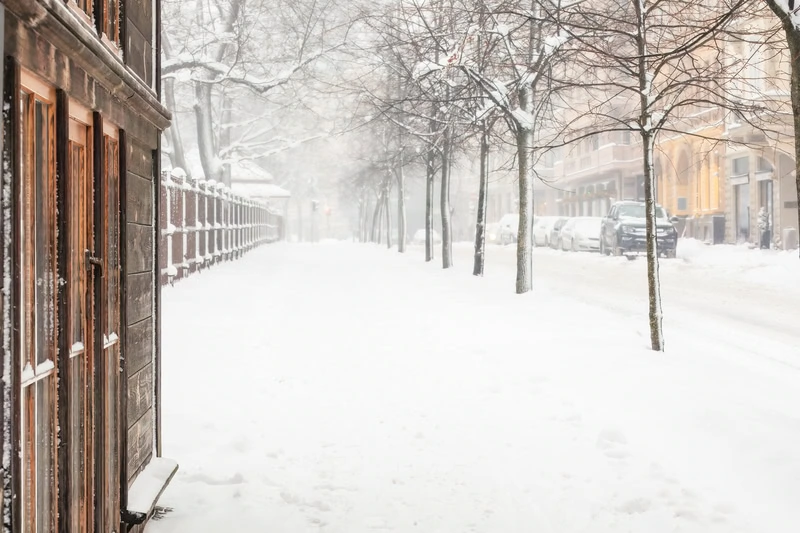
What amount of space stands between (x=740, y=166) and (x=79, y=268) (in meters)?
34.4

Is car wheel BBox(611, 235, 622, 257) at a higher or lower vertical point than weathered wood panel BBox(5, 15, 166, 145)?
lower

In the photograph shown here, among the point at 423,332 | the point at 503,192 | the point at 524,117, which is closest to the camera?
the point at 423,332

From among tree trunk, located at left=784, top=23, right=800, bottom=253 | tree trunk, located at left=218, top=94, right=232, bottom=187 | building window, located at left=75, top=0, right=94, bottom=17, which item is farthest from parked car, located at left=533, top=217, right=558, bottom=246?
building window, located at left=75, top=0, right=94, bottom=17

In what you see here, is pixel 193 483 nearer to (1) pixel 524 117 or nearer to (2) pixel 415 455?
(2) pixel 415 455

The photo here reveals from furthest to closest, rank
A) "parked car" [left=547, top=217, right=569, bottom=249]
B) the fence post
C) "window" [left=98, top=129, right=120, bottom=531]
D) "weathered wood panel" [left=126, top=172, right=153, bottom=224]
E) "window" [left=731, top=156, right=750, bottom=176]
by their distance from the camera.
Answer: "parked car" [left=547, top=217, right=569, bottom=249], "window" [left=731, top=156, right=750, bottom=176], the fence post, "weathered wood panel" [left=126, top=172, right=153, bottom=224], "window" [left=98, top=129, right=120, bottom=531]

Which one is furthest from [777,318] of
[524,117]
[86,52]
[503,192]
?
[503,192]

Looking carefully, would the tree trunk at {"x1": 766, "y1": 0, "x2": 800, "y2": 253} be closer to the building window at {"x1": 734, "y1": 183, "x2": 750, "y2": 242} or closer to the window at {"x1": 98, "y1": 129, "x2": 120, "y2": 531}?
the window at {"x1": 98, "y1": 129, "x2": 120, "y2": 531}

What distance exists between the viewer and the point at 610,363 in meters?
7.48

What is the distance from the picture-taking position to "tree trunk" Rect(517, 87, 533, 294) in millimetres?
13648

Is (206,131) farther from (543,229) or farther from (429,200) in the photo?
(543,229)

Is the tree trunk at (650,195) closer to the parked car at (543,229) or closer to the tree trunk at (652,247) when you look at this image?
the tree trunk at (652,247)

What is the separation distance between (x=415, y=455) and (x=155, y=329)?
1.92 m

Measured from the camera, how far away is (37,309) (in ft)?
7.48

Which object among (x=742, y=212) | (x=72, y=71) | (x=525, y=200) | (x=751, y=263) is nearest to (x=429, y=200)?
(x=751, y=263)
